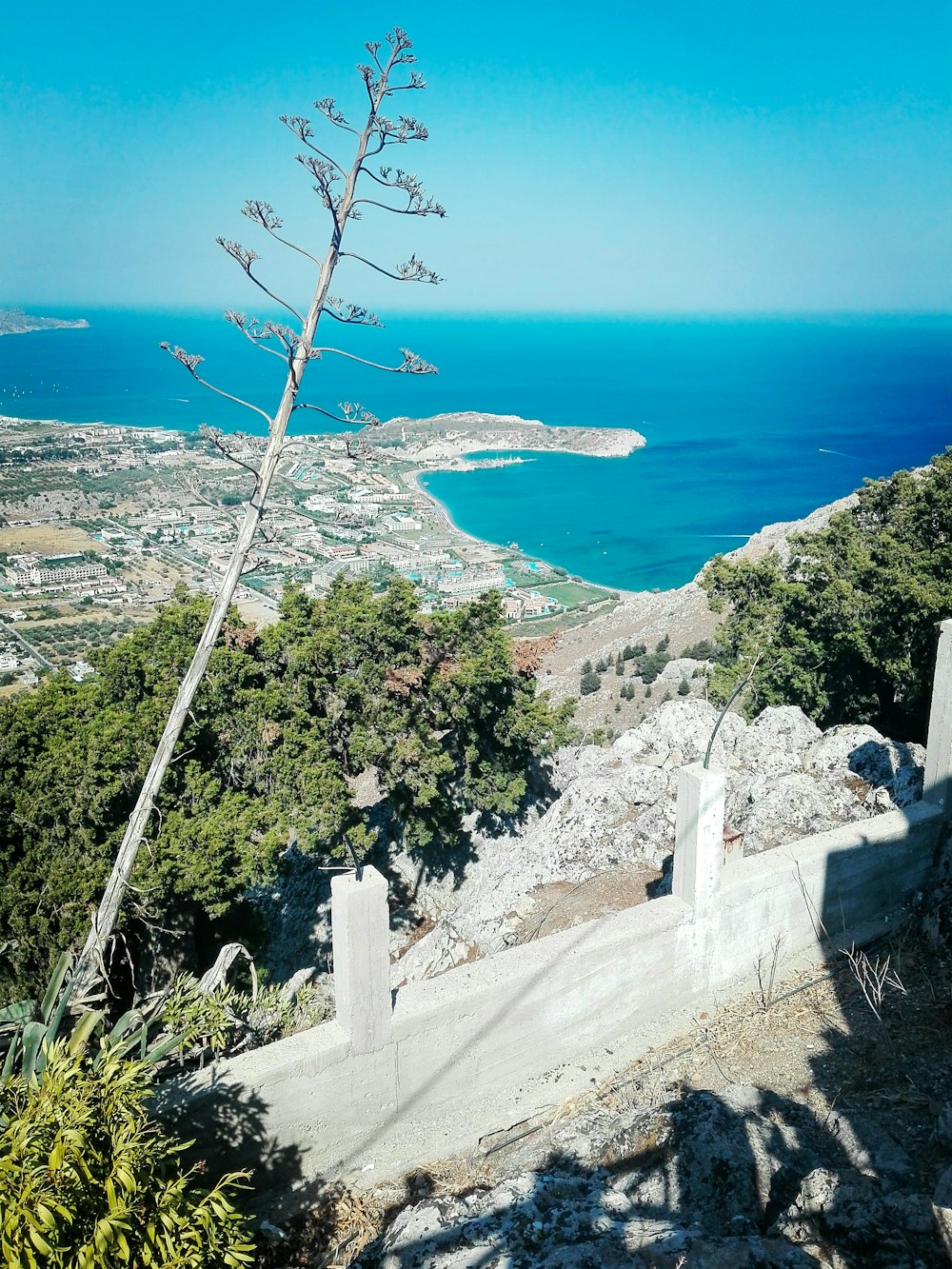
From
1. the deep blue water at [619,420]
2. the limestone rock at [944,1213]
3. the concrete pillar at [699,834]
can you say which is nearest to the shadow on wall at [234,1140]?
the concrete pillar at [699,834]

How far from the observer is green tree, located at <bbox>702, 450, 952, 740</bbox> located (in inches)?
613

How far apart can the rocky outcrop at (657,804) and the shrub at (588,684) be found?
1091 centimetres

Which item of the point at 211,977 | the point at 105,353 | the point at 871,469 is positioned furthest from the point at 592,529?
the point at 105,353

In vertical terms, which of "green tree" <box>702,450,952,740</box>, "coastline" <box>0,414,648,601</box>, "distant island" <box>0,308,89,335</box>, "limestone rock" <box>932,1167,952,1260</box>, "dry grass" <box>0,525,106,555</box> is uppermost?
"distant island" <box>0,308,89,335</box>

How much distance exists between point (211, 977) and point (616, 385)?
16608cm

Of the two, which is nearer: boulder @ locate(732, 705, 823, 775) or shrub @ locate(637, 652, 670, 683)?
boulder @ locate(732, 705, 823, 775)

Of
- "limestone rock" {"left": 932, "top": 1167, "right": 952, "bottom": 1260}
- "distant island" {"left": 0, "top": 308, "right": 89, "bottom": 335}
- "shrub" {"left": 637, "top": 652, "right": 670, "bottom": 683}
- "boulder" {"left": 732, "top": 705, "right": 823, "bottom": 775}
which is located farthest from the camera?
"distant island" {"left": 0, "top": 308, "right": 89, "bottom": 335}

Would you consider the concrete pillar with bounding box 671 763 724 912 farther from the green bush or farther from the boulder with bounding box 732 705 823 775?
the boulder with bounding box 732 705 823 775

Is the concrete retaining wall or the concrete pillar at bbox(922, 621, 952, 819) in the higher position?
the concrete pillar at bbox(922, 621, 952, 819)

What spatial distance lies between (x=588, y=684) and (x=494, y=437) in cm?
7791

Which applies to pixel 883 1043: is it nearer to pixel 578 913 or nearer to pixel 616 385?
pixel 578 913

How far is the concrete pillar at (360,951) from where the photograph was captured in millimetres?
5309

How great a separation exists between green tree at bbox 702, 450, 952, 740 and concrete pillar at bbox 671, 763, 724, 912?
9.27m

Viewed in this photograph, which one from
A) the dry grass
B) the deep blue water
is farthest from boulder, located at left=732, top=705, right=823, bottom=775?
the dry grass
